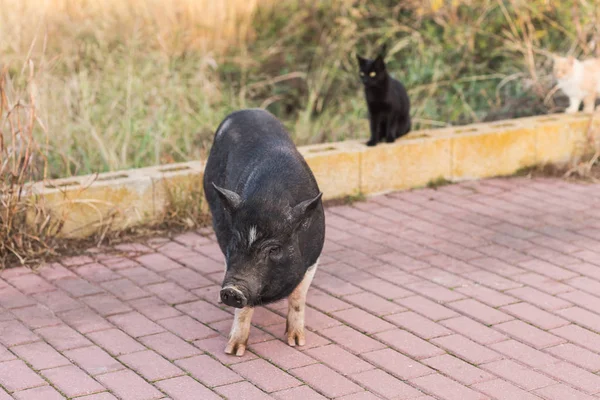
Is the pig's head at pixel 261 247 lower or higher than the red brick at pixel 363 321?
higher

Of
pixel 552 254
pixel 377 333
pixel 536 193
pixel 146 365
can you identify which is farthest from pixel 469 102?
pixel 146 365

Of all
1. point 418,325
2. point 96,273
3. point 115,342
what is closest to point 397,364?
point 418,325

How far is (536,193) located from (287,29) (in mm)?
3810

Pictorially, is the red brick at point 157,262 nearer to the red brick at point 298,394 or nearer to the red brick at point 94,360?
the red brick at point 94,360

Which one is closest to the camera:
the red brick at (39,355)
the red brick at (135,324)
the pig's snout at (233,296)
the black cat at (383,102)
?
the pig's snout at (233,296)

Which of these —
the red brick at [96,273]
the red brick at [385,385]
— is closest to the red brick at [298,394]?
the red brick at [385,385]

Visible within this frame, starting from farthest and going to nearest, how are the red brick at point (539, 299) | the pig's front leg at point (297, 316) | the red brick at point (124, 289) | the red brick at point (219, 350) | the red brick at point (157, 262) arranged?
the red brick at point (157, 262) → the red brick at point (124, 289) → the red brick at point (539, 299) → the pig's front leg at point (297, 316) → the red brick at point (219, 350)

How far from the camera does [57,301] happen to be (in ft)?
17.1

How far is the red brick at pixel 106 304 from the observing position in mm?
5082

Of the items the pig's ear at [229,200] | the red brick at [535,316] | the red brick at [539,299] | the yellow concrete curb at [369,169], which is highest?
the pig's ear at [229,200]

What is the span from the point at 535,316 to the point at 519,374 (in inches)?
28.7

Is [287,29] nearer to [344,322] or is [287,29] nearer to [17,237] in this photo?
[17,237]

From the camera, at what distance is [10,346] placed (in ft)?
15.1

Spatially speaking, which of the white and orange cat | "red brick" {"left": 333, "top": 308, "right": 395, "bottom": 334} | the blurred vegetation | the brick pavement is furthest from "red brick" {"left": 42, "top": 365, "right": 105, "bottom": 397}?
the white and orange cat
